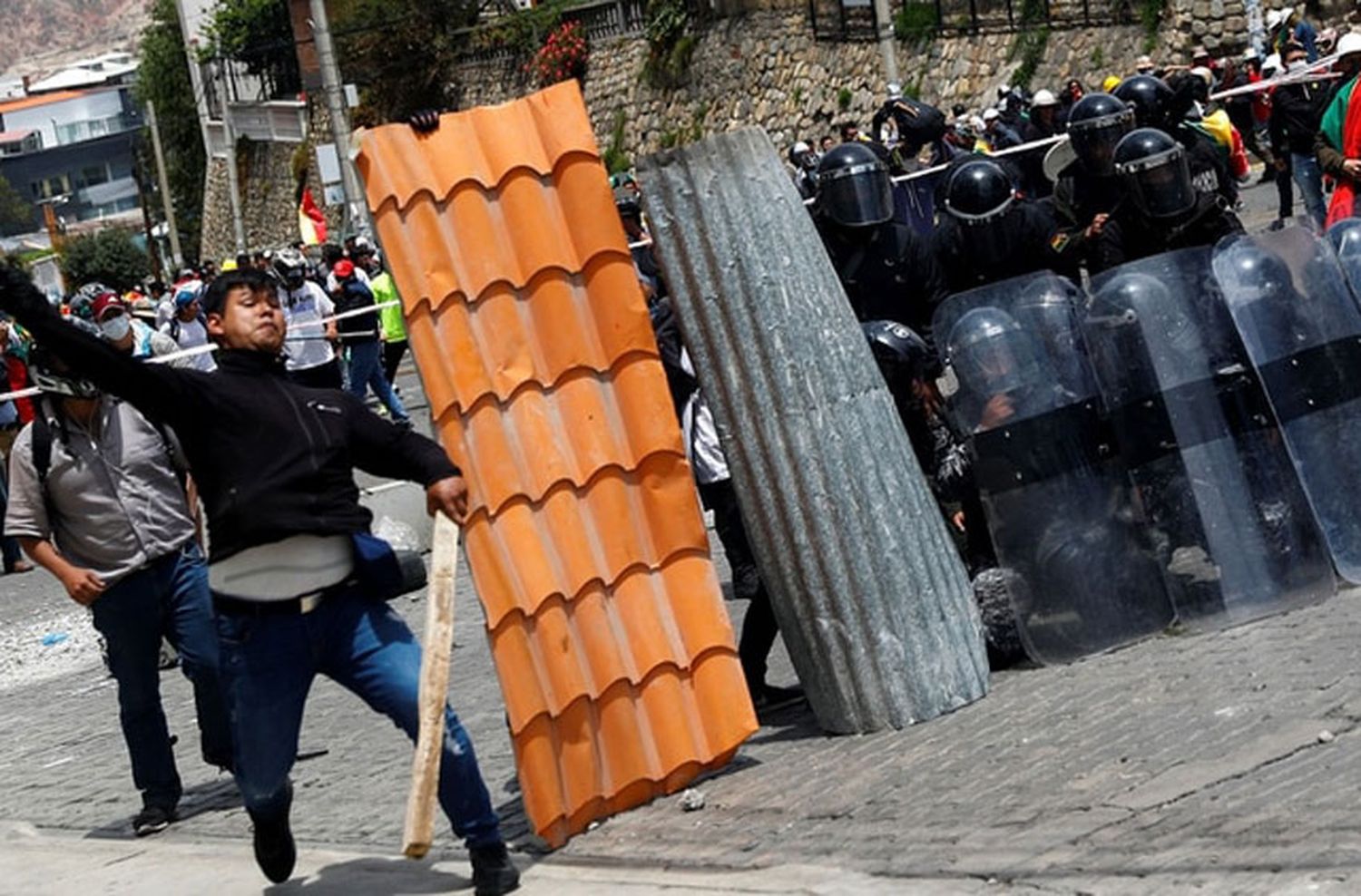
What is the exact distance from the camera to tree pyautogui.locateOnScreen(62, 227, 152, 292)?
254 feet

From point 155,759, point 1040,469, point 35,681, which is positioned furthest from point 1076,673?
point 35,681

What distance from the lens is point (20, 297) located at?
239 inches

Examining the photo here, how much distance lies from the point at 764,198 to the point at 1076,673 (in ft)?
5.84

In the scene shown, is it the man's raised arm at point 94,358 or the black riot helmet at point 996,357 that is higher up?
the man's raised arm at point 94,358

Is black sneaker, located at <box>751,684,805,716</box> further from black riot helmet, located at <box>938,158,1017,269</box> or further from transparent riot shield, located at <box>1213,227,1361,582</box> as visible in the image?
black riot helmet, located at <box>938,158,1017,269</box>

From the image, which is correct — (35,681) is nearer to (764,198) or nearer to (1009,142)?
(764,198)

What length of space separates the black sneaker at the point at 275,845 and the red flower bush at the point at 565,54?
151 ft

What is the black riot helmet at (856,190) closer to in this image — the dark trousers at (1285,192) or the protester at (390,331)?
the dark trousers at (1285,192)

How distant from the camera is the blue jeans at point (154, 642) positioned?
26.8 ft

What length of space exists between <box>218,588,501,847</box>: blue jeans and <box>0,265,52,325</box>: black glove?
3.33 feet

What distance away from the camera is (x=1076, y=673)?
7.77m

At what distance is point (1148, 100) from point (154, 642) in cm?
664

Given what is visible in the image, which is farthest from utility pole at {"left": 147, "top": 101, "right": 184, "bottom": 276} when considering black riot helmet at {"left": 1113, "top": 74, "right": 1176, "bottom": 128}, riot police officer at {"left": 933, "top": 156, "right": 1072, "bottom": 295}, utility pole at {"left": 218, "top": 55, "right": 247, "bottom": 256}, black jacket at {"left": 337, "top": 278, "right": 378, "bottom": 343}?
riot police officer at {"left": 933, "top": 156, "right": 1072, "bottom": 295}

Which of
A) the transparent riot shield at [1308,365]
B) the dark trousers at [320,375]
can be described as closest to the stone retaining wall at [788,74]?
the dark trousers at [320,375]
